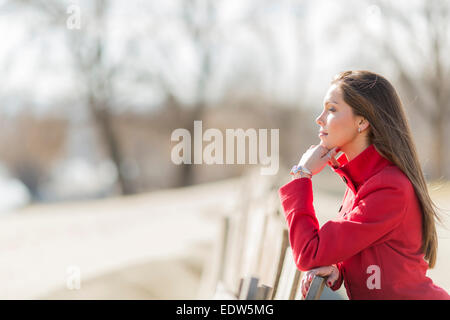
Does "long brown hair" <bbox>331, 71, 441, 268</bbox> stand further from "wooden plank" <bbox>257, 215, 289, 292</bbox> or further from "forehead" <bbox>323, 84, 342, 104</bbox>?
"wooden plank" <bbox>257, 215, 289, 292</bbox>

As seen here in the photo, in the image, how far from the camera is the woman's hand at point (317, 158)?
1.63 metres

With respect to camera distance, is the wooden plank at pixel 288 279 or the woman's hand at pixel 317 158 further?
the wooden plank at pixel 288 279

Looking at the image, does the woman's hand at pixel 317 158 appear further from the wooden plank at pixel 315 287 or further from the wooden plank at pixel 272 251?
the wooden plank at pixel 272 251

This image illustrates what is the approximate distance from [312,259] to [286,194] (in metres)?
0.21

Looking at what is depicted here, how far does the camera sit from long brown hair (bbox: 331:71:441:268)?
1.56m

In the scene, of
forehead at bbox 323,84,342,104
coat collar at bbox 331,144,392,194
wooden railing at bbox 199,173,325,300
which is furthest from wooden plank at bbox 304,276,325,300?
forehead at bbox 323,84,342,104

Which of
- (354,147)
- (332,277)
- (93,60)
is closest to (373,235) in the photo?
(332,277)

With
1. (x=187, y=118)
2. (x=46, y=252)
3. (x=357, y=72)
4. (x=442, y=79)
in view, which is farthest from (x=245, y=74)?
(x=357, y=72)

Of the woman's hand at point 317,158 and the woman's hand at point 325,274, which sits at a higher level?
the woman's hand at point 317,158

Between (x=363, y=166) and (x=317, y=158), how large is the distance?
145 millimetres

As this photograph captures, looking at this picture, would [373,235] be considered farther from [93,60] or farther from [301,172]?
[93,60]

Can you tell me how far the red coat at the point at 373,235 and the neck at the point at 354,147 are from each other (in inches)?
1.4

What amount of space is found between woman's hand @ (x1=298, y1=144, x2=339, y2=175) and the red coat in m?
0.06

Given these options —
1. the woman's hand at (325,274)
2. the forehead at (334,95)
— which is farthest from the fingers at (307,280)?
the forehead at (334,95)
